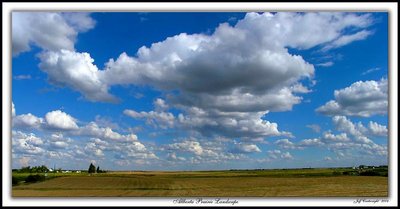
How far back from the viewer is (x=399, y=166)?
19.4 meters

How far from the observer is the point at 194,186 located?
36562mm

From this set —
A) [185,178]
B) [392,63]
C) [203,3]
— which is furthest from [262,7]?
[185,178]

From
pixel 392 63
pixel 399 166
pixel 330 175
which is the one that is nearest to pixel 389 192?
pixel 399 166

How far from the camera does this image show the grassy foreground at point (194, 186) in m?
28.7

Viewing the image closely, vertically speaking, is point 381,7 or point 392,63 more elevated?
point 381,7

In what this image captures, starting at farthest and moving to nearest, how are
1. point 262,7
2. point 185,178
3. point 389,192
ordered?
point 185,178 < point 389,192 < point 262,7

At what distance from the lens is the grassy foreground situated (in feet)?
94.3

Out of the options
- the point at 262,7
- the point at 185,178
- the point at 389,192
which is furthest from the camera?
the point at 185,178

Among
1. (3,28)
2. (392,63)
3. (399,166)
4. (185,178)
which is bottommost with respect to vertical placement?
(185,178)

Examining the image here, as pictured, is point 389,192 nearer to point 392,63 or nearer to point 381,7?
point 392,63

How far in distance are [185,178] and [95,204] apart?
24.4m

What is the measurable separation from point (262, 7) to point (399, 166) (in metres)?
9.48

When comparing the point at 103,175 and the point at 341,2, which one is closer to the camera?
the point at 341,2

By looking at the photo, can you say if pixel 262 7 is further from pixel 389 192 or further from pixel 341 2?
pixel 389 192
